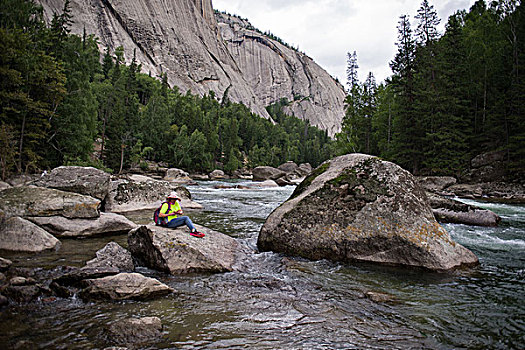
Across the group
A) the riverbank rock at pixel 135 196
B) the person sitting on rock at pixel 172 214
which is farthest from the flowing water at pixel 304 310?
the riverbank rock at pixel 135 196

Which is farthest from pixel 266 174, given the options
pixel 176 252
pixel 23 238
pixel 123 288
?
pixel 123 288

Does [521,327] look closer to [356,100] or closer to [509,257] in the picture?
[509,257]

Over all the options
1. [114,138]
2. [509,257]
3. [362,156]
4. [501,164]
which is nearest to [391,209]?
[362,156]

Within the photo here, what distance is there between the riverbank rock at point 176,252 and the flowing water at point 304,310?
264mm

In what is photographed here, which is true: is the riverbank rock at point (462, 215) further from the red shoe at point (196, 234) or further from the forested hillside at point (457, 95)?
the forested hillside at point (457, 95)

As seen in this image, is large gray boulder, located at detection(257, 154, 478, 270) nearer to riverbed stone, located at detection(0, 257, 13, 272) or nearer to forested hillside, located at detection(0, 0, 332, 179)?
riverbed stone, located at detection(0, 257, 13, 272)

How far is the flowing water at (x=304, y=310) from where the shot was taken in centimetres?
362

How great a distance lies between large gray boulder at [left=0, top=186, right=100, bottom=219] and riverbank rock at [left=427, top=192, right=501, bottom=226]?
41.5 feet

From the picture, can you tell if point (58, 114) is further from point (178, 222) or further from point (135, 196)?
point (178, 222)

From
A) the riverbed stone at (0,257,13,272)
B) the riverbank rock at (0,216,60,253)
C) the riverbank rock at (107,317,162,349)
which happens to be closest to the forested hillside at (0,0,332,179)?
the riverbank rock at (0,216,60,253)

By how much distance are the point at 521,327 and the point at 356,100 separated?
44.2m

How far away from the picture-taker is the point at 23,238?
6820mm

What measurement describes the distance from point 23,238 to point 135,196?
7387 millimetres

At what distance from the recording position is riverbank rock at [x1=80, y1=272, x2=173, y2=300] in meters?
4.60
